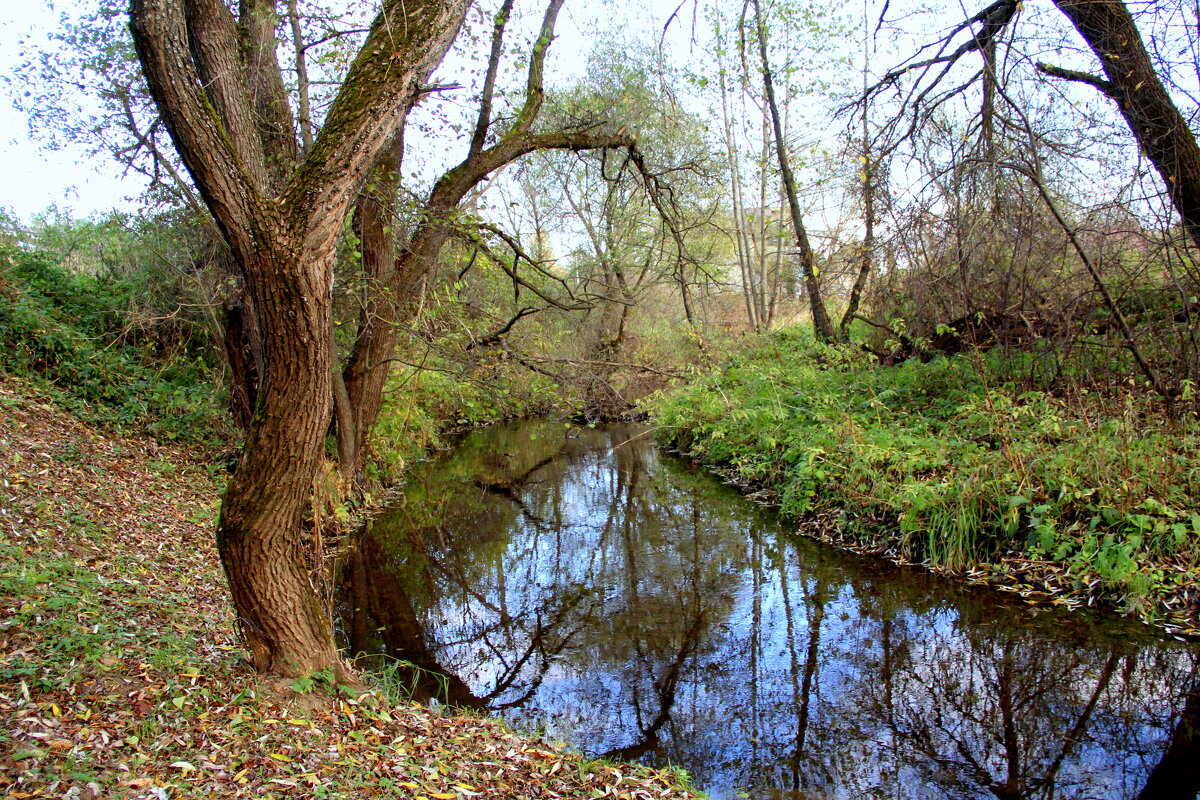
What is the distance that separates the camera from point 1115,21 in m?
6.29

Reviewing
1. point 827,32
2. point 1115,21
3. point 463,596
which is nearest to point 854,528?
point 463,596

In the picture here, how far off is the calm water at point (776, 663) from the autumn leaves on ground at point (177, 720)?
828 millimetres

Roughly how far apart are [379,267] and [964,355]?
25.7 feet

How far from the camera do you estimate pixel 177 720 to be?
311cm

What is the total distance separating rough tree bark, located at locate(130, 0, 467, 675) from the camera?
327 centimetres

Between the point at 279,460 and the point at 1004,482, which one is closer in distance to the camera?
the point at 279,460

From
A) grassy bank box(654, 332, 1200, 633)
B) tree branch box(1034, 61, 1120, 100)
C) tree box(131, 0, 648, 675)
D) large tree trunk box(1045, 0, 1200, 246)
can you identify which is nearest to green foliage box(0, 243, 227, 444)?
tree box(131, 0, 648, 675)

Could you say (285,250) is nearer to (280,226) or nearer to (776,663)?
(280,226)

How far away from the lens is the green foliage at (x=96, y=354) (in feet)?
29.3

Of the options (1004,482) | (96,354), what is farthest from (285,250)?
(96,354)

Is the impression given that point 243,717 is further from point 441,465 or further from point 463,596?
point 441,465

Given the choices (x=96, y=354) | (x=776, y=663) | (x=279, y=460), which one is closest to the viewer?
(x=279, y=460)

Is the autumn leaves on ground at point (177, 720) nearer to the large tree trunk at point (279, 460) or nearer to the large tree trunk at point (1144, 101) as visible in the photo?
the large tree trunk at point (279, 460)

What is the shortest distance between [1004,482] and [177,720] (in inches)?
259
